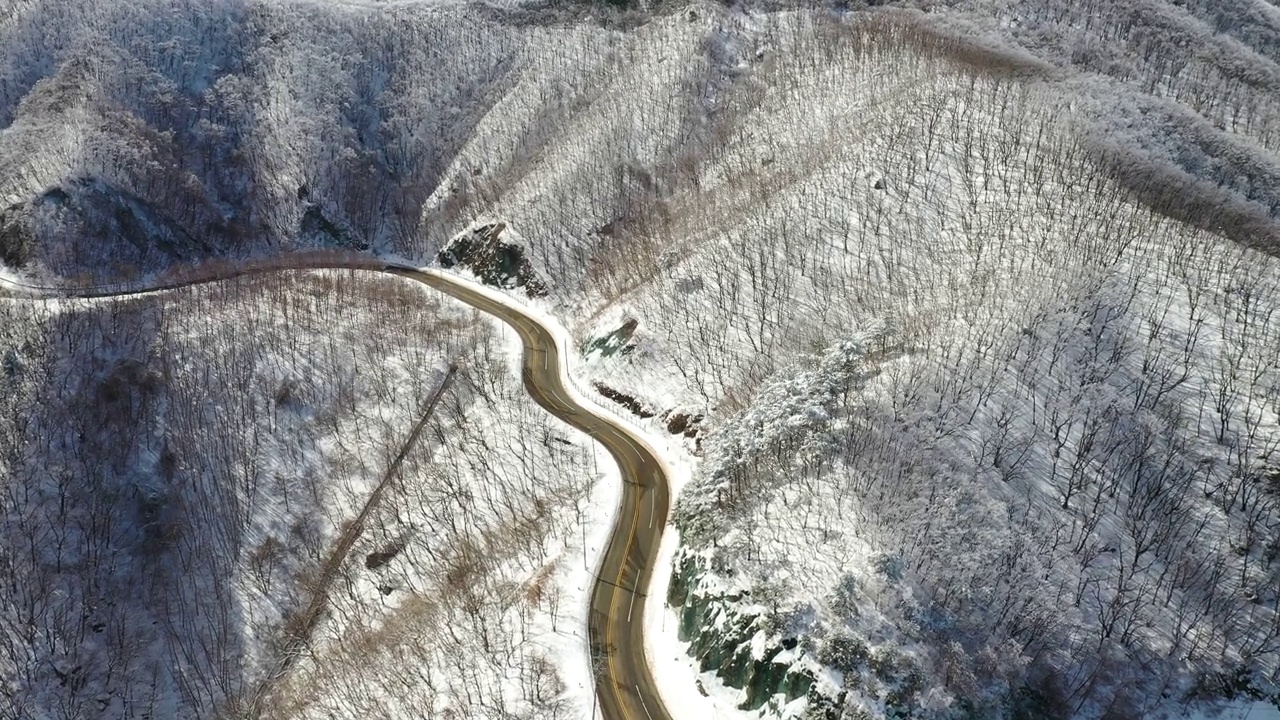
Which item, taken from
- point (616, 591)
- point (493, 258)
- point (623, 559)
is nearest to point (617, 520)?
point (623, 559)

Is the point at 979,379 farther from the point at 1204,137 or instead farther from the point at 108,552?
the point at 108,552

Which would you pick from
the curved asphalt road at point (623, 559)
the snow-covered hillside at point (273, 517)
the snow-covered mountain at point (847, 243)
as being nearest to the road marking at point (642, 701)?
the curved asphalt road at point (623, 559)

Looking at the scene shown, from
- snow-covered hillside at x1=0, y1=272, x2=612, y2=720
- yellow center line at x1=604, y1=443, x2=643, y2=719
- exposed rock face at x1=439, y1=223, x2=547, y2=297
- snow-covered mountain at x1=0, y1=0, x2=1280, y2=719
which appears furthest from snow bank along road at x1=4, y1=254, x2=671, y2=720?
exposed rock face at x1=439, y1=223, x2=547, y2=297

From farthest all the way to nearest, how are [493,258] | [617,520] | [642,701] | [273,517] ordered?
[493,258]
[273,517]
[617,520]
[642,701]

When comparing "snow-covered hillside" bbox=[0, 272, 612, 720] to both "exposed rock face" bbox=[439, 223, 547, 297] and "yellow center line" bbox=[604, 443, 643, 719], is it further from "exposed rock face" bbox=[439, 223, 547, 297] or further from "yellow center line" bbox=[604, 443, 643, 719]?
"exposed rock face" bbox=[439, 223, 547, 297]

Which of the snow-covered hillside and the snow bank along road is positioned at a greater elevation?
the snow bank along road

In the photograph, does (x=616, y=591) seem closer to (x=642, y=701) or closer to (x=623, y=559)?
(x=623, y=559)

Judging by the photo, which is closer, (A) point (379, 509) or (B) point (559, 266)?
(A) point (379, 509)

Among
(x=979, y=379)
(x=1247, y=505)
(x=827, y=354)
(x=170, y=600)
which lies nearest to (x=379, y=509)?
(x=170, y=600)
